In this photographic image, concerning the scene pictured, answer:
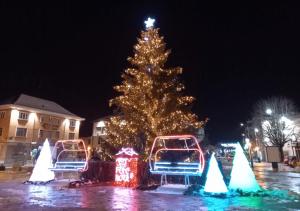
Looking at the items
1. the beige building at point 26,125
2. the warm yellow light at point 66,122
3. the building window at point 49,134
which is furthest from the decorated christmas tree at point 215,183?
the warm yellow light at point 66,122

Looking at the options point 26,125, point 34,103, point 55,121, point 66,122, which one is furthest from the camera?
point 66,122

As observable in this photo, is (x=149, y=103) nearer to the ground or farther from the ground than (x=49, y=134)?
nearer to the ground

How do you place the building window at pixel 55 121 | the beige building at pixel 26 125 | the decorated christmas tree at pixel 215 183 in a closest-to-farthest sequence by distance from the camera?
the decorated christmas tree at pixel 215 183
the beige building at pixel 26 125
the building window at pixel 55 121

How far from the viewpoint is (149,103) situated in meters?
18.2

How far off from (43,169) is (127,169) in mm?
5025

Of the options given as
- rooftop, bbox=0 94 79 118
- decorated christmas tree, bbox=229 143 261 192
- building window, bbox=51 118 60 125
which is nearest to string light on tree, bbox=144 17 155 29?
decorated christmas tree, bbox=229 143 261 192

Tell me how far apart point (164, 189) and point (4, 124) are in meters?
43.7

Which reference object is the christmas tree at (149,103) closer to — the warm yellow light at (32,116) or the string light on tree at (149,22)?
the string light on tree at (149,22)

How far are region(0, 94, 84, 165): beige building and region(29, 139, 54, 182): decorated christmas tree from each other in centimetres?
3025

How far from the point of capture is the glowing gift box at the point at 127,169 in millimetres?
14203

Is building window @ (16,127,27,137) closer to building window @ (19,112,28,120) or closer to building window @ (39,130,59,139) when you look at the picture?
building window @ (19,112,28,120)

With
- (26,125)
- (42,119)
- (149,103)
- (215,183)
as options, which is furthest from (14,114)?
(215,183)

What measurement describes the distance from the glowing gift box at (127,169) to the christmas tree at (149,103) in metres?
2.87

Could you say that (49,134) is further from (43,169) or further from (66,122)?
(43,169)
